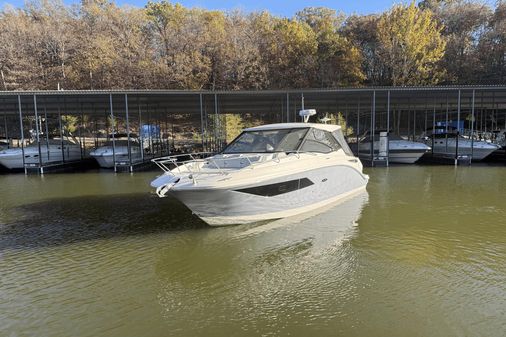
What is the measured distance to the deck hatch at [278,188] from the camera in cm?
613

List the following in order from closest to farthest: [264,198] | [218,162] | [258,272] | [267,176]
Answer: [258,272]
[267,176]
[264,198]
[218,162]

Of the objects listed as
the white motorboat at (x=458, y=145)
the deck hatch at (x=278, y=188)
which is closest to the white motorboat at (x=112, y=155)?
the deck hatch at (x=278, y=188)

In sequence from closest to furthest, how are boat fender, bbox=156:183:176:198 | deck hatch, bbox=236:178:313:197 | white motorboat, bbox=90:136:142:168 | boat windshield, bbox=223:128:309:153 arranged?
boat fender, bbox=156:183:176:198 → deck hatch, bbox=236:178:313:197 → boat windshield, bbox=223:128:309:153 → white motorboat, bbox=90:136:142:168

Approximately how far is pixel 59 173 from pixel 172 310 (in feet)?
42.1

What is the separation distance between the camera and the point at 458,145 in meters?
16.4

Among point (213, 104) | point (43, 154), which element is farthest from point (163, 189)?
point (213, 104)

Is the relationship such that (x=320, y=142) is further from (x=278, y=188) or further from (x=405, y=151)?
(x=405, y=151)

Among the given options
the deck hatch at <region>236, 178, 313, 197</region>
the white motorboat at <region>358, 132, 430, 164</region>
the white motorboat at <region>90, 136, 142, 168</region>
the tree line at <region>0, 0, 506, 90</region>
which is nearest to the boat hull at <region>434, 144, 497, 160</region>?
the white motorboat at <region>358, 132, 430, 164</region>

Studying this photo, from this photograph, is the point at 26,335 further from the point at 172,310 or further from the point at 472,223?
the point at 472,223

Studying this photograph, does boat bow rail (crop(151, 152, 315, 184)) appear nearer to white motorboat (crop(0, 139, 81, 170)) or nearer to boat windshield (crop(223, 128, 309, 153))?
boat windshield (crop(223, 128, 309, 153))

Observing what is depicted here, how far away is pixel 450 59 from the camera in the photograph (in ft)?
105

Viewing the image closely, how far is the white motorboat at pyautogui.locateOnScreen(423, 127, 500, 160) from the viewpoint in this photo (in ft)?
52.4

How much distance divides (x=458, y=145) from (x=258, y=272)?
14700 mm

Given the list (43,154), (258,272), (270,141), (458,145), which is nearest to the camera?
(258,272)
